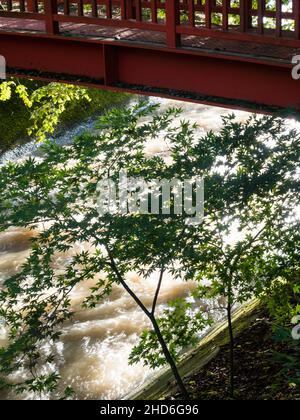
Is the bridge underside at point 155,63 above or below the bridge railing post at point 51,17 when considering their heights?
below

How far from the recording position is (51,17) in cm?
1098

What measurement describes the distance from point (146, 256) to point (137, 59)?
3.04 m

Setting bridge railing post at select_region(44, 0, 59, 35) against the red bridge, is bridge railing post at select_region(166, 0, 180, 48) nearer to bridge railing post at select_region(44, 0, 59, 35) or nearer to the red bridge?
the red bridge

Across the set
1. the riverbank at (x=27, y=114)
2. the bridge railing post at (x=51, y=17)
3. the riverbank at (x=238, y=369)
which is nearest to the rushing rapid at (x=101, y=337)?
the riverbank at (x=238, y=369)

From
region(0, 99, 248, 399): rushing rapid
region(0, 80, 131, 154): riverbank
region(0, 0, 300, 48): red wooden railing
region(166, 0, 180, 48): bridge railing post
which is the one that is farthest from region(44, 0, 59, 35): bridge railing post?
region(0, 80, 131, 154): riverbank

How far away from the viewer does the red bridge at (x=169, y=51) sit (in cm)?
930

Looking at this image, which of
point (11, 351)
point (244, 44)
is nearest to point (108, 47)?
point (244, 44)

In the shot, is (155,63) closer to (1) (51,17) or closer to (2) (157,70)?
(2) (157,70)

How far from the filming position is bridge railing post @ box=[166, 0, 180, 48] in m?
9.86

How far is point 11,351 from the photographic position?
7.95m

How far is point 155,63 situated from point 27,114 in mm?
12913

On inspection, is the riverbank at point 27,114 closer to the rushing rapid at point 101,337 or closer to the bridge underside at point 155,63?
the rushing rapid at point 101,337

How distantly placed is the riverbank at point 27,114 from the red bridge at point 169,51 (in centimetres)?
986

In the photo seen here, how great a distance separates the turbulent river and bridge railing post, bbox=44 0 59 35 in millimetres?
2985
